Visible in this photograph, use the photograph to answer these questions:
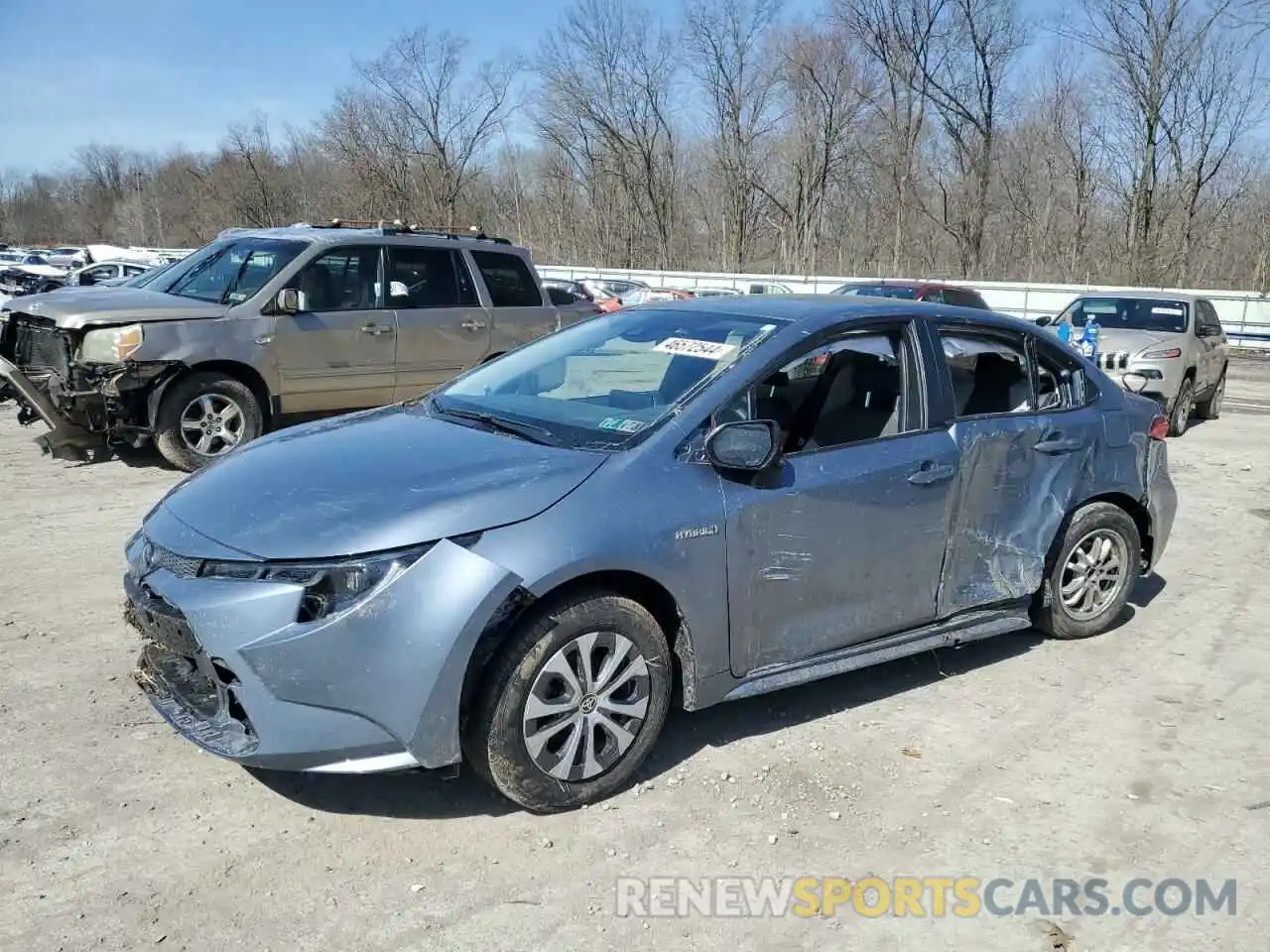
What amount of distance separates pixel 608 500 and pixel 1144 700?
2808mm

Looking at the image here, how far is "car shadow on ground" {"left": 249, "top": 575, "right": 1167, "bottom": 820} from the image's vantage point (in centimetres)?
348

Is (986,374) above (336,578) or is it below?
above

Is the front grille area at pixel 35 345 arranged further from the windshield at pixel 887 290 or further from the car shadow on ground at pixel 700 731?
the windshield at pixel 887 290

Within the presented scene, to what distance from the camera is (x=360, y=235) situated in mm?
8969

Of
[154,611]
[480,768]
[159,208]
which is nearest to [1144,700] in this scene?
[480,768]

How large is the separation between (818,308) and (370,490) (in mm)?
2030

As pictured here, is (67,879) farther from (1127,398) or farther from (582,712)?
(1127,398)

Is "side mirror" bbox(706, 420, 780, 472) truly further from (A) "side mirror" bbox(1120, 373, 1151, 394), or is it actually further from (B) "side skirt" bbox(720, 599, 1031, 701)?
(A) "side mirror" bbox(1120, 373, 1151, 394)

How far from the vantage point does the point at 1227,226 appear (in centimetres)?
3562

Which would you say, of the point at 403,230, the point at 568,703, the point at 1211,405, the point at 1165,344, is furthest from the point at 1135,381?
the point at 568,703

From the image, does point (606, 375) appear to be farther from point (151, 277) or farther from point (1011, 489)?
point (151, 277)

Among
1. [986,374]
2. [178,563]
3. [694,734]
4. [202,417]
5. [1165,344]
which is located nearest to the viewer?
[178,563]

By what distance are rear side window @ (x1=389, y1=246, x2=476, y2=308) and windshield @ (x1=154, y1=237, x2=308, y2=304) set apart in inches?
33.1

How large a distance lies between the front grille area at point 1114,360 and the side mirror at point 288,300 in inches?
346
